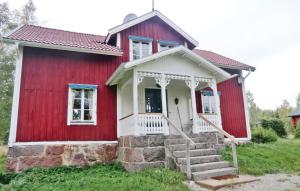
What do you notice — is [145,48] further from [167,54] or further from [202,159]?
[202,159]

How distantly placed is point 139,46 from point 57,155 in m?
5.88

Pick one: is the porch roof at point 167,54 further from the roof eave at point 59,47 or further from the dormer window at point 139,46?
the dormer window at point 139,46

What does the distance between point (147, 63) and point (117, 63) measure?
7.01 feet

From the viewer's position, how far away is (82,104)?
8.88m

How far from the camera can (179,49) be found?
863 cm

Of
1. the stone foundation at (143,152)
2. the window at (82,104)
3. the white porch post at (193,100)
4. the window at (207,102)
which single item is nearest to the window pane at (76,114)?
the window at (82,104)

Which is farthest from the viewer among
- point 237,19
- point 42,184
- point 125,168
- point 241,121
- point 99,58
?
point 237,19

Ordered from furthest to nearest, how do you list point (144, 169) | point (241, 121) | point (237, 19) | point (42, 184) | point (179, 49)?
point (237, 19) → point (241, 121) → point (179, 49) → point (144, 169) → point (42, 184)

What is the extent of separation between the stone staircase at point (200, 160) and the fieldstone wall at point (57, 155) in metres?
2.69

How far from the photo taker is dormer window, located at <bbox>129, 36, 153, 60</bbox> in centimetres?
1041

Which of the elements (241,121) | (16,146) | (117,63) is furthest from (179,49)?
(16,146)

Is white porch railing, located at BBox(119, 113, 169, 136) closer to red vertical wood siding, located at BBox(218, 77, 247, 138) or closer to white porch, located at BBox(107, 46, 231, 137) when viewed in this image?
white porch, located at BBox(107, 46, 231, 137)

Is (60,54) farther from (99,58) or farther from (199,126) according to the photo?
(199,126)

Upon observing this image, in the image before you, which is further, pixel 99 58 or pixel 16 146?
pixel 99 58
